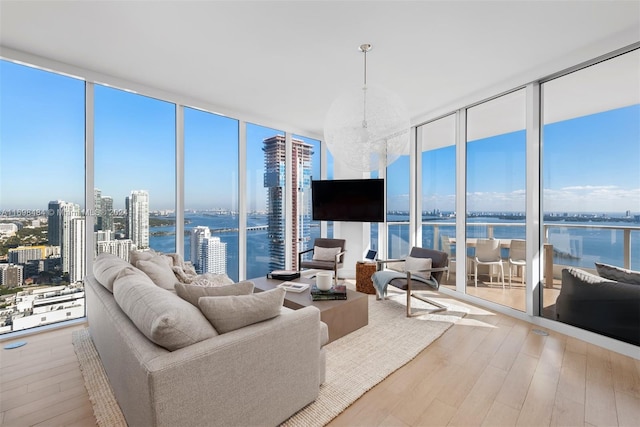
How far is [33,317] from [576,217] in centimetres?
578

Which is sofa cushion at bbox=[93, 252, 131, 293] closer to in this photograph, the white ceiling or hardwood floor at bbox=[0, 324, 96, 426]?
hardwood floor at bbox=[0, 324, 96, 426]

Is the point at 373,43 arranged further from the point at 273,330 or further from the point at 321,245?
the point at 321,245

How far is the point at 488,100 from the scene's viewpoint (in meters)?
3.85

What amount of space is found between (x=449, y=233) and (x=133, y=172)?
451cm

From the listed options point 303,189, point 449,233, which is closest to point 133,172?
point 303,189

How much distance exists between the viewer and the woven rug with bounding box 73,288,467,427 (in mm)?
1820

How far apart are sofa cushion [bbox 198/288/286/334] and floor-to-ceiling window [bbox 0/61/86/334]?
2770mm

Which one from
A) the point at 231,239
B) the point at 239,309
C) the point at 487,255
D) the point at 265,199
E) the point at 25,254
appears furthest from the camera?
the point at 265,199

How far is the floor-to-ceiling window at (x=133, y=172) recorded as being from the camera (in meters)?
3.49

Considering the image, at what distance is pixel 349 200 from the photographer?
16.5 ft

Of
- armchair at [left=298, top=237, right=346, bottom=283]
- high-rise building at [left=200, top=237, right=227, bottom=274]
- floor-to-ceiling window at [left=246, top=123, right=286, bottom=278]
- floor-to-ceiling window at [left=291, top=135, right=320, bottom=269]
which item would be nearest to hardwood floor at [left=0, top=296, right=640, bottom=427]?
high-rise building at [left=200, top=237, right=227, bottom=274]

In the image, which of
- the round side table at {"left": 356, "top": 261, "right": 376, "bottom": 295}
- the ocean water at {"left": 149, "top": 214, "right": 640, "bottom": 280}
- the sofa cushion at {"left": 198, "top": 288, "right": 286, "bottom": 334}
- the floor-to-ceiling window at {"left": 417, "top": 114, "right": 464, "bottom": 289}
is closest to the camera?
the sofa cushion at {"left": 198, "top": 288, "right": 286, "bottom": 334}

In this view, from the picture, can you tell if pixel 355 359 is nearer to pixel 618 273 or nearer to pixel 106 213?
pixel 618 273

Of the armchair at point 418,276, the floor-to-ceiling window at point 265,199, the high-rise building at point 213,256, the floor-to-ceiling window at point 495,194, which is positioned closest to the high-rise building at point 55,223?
the high-rise building at point 213,256
